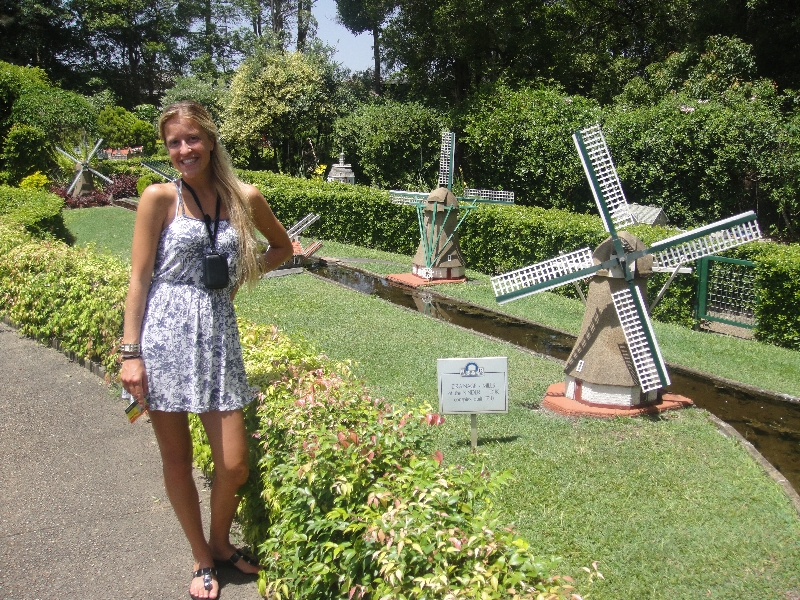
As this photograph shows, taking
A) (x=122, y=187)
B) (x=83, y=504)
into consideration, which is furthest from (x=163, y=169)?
(x=83, y=504)

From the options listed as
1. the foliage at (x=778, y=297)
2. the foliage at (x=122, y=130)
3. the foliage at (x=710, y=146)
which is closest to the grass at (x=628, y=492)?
the foliage at (x=778, y=297)

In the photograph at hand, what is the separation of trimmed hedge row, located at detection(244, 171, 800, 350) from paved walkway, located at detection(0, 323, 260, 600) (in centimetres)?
910

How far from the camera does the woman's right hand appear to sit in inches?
138

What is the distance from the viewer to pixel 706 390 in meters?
9.09

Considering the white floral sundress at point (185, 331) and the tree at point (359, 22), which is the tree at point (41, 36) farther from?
the white floral sundress at point (185, 331)

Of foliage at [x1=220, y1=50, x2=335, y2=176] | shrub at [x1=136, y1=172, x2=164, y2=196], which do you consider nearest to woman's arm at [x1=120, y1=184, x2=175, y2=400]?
shrub at [x1=136, y1=172, x2=164, y2=196]

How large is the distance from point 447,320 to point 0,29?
136ft

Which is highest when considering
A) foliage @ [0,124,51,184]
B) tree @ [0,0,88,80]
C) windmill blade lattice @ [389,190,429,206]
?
tree @ [0,0,88,80]

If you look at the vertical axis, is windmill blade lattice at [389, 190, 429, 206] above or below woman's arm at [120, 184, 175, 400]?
above

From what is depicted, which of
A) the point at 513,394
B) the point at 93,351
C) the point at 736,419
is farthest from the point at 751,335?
the point at 93,351

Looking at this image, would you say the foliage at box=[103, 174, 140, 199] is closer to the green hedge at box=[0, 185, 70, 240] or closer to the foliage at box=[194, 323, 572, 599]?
the green hedge at box=[0, 185, 70, 240]

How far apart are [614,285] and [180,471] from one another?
5.28 metres

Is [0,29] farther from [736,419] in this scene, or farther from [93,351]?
[736,419]

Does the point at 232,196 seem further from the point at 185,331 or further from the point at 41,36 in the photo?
the point at 41,36
